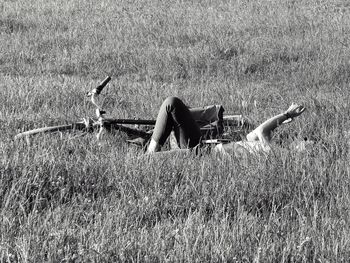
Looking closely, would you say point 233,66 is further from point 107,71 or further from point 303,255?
point 303,255

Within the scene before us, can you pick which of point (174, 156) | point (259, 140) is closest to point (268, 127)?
point (259, 140)

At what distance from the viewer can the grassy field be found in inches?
129

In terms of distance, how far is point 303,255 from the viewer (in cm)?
318

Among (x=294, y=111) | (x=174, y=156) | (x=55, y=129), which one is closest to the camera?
(x=174, y=156)

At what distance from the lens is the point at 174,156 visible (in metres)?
4.78

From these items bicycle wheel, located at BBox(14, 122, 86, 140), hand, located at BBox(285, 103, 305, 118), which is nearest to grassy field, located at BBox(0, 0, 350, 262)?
bicycle wheel, located at BBox(14, 122, 86, 140)

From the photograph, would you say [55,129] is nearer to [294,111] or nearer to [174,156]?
[174,156]

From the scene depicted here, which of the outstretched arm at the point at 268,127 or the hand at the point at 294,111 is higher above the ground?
the hand at the point at 294,111

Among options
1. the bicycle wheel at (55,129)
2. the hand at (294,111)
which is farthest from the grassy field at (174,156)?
the hand at (294,111)

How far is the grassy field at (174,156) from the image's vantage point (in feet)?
10.8

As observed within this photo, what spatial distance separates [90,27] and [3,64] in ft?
7.59

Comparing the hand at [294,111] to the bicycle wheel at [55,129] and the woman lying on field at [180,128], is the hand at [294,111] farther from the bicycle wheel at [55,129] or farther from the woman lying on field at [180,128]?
the bicycle wheel at [55,129]

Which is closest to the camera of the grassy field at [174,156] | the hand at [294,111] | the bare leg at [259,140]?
the grassy field at [174,156]

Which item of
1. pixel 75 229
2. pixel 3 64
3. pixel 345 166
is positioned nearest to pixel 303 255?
pixel 75 229
